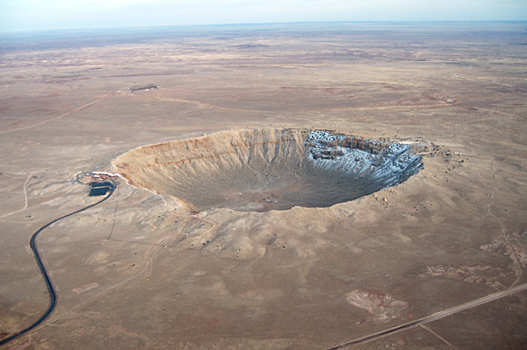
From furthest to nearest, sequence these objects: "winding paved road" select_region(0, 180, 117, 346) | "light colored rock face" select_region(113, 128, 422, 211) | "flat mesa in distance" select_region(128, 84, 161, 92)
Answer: "flat mesa in distance" select_region(128, 84, 161, 92)
"light colored rock face" select_region(113, 128, 422, 211)
"winding paved road" select_region(0, 180, 117, 346)

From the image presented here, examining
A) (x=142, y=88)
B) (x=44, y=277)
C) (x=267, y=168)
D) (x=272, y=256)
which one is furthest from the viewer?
(x=142, y=88)

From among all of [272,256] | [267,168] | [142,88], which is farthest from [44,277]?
[142,88]

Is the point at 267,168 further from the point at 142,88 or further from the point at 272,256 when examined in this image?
the point at 142,88

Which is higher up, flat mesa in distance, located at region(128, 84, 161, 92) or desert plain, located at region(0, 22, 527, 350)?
flat mesa in distance, located at region(128, 84, 161, 92)

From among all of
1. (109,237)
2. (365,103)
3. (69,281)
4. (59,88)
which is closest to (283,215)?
(109,237)

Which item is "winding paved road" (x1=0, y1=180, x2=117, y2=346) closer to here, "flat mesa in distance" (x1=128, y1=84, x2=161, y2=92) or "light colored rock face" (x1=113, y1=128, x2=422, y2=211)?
"light colored rock face" (x1=113, y1=128, x2=422, y2=211)

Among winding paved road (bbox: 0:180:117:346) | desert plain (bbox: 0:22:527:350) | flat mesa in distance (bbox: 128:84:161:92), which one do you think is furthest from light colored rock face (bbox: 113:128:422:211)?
flat mesa in distance (bbox: 128:84:161:92)

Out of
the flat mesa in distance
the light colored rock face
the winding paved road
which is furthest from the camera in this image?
the flat mesa in distance

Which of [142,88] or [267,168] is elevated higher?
[142,88]

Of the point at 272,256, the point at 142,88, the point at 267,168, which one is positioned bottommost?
the point at 267,168

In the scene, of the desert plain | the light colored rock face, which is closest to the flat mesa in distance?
the desert plain

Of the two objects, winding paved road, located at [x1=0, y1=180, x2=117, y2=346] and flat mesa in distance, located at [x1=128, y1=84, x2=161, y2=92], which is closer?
winding paved road, located at [x1=0, y1=180, x2=117, y2=346]
